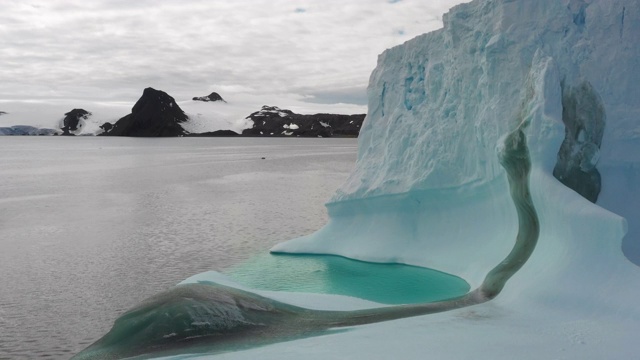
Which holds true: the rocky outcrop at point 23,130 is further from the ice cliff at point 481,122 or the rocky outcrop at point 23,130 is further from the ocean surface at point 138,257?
the ice cliff at point 481,122

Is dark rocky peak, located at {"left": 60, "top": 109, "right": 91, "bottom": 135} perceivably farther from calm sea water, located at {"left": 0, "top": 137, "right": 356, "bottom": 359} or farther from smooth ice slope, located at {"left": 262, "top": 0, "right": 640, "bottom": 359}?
smooth ice slope, located at {"left": 262, "top": 0, "right": 640, "bottom": 359}

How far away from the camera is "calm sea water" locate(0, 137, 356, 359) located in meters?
11.8

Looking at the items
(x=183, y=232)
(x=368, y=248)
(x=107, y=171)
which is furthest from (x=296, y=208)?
(x=107, y=171)

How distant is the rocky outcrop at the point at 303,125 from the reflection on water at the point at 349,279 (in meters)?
150

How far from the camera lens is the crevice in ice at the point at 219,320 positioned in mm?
8648

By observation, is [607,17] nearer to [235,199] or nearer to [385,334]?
[385,334]

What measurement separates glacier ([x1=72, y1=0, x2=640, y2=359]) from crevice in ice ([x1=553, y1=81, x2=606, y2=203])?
30 millimetres

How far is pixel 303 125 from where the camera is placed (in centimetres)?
17388

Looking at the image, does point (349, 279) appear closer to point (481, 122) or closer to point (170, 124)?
point (481, 122)

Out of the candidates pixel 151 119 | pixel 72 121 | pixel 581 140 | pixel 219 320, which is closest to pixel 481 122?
pixel 581 140

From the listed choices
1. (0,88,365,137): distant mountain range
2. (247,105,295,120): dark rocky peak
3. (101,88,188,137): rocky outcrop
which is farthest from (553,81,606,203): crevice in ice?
(247,105,295,120): dark rocky peak

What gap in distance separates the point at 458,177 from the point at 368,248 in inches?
125

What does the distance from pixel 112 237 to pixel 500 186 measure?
539 inches

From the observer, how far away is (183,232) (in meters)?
21.8
